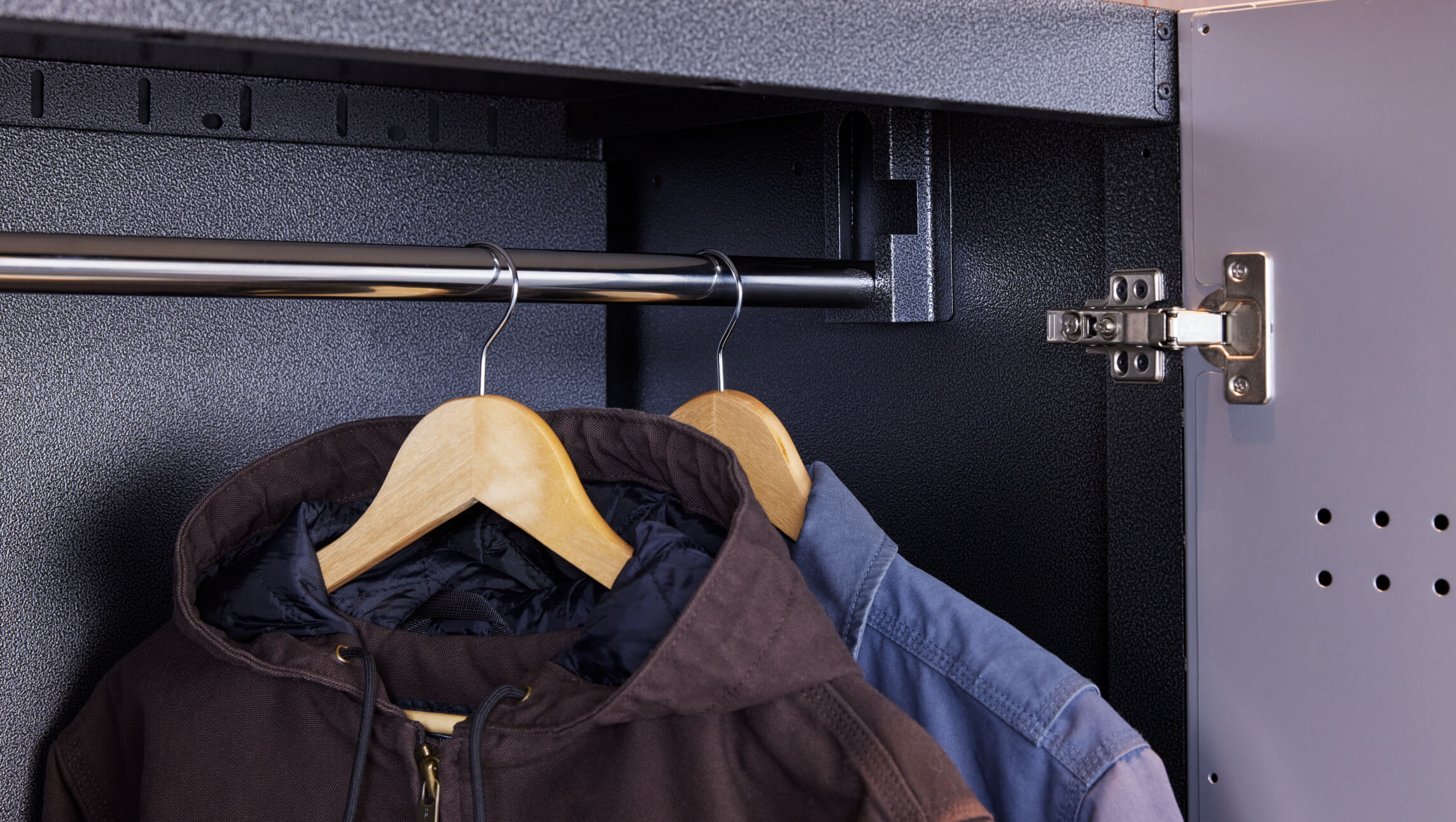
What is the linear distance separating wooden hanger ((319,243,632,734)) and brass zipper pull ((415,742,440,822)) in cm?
4

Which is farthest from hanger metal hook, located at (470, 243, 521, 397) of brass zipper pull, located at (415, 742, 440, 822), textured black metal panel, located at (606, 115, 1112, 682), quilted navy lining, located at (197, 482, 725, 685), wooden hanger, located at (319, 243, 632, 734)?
textured black metal panel, located at (606, 115, 1112, 682)

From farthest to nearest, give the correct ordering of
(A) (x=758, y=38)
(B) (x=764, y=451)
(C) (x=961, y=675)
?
(B) (x=764, y=451) < (C) (x=961, y=675) < (A) (x=758, y=38)

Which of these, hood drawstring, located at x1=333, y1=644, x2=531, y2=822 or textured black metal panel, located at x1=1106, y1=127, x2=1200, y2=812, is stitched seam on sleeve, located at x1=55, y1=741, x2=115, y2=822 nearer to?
hood drawstring, located at x1=333, y1=644, x2=531, y2=822

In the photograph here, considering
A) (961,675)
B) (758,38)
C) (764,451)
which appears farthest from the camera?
(764,451)

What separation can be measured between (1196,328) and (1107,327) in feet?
0.17

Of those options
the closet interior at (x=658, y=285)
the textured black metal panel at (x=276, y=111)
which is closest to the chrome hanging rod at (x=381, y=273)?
the closet interior at (x=658, y=285)

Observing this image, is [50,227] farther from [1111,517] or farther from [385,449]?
[1111,517]

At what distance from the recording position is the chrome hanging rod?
2.11ft

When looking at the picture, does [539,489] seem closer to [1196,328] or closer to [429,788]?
[429,788]

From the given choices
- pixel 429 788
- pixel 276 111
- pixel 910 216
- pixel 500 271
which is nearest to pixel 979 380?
pixel 910 216

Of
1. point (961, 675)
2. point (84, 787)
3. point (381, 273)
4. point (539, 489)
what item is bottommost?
point (84, 787)

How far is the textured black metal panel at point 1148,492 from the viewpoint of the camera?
73 cm

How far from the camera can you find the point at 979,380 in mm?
889

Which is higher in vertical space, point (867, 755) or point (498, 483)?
point (498, 483)
